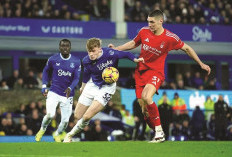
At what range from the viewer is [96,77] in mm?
13188

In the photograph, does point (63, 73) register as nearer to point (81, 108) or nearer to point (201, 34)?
point (81, 108)

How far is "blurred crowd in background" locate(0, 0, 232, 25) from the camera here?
27859mm

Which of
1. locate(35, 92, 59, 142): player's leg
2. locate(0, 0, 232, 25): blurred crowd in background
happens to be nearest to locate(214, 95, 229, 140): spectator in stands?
locate(0, 0, 232, 25): blurred crowd in background

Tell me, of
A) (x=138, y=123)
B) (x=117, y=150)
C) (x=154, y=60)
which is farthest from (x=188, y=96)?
(x=117, y=150)

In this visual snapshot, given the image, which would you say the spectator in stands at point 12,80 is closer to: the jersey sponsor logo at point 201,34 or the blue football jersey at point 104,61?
the jersey sponsor logo at point 201,34

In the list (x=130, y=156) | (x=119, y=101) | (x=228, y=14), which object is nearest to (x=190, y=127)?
(x=119, y=101)

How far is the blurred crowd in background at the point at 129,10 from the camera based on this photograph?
2786 centimetres

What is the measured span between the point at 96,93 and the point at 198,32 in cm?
1940

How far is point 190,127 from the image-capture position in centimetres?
2442

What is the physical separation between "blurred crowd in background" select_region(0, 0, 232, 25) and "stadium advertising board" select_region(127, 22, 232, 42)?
0.27 meters

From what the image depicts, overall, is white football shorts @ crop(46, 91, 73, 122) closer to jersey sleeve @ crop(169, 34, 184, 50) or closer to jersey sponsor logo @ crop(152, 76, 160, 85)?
jersey sponsor logo @ crop(152, 76, 160, 85)

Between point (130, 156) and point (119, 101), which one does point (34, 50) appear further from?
point (130, 156)

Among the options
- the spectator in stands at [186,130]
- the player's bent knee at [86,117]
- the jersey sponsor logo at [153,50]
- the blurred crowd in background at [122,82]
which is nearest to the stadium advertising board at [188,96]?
the blurred crowd in background at [122,82]

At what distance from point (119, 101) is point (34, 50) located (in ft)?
14.7
